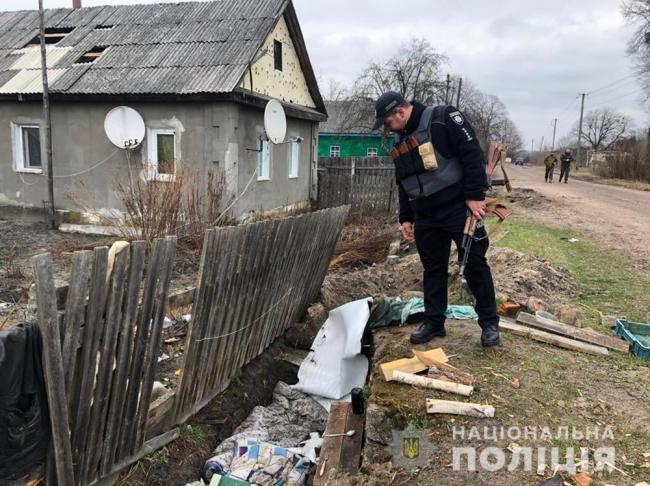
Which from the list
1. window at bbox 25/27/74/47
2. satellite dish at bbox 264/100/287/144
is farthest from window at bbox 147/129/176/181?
window at bbox 25/27/74/47

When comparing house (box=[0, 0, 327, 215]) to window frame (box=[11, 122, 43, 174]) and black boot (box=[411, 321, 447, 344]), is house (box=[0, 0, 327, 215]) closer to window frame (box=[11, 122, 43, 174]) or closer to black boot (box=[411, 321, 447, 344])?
window frame (box=[11, 122, 43, 174])

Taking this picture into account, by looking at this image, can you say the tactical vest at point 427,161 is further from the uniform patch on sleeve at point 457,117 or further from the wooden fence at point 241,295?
the wooden fence at point 241,295

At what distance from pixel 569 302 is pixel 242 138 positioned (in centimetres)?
745

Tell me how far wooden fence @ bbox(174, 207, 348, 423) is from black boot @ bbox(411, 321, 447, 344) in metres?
1.30

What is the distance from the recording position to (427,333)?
3787mm

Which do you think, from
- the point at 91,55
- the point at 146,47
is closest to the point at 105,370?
the point at 146,47

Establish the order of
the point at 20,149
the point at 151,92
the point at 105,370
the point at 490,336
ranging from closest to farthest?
the point at 105,370 < the point at 490,336 < the point at 151,92 < the point at 20,149

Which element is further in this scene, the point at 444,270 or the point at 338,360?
the point at 338,360

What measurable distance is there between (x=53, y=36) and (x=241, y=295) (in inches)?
486

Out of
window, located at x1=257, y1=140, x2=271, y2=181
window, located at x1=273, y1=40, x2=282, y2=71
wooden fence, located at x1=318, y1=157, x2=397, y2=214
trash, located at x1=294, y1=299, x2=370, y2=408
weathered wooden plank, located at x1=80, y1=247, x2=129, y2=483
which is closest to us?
weathered wooden plank, located at x1=80, y1=247, x2=129, y2=483

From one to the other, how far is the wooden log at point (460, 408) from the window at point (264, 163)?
944 centimetres

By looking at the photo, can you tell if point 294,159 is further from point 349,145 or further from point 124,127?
point 349,145

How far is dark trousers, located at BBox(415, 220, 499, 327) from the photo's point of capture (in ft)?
11.2

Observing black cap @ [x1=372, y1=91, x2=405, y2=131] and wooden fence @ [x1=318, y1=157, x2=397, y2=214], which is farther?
wooden fence @ [x1=318, y1=157, x2=397, y2=214]
